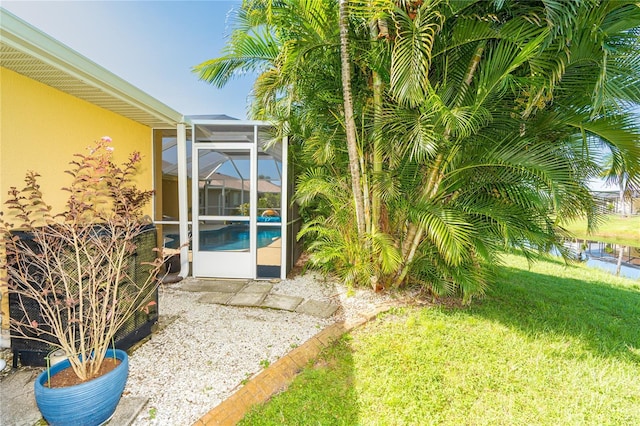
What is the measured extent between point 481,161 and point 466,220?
83 centimetres

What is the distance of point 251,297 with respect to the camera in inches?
182

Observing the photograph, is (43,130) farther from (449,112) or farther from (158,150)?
(449,112)

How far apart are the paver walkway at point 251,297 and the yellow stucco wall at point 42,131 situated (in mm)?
2370

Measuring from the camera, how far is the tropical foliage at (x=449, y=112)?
121 inches

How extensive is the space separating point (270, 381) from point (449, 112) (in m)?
3.40

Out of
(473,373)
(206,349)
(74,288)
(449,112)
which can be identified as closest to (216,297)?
(206,349)

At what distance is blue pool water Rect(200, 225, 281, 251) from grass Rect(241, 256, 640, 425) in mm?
2896

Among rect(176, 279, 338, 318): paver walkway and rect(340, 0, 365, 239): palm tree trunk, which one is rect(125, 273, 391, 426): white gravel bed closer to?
rect(176, 279, 338, 318): paver walkway

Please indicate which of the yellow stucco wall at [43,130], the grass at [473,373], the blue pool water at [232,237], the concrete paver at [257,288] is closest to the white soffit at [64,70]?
the yellow stucco wall at [43,130]

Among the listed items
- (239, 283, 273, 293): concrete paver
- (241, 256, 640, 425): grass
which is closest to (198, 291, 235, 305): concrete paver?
(239, 283, 273, 293): concrete paver

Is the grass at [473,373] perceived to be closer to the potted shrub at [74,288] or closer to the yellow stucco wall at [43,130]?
the potted shrub at [74,288]

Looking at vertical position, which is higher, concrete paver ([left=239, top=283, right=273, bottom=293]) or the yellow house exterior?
the yellow house exterior

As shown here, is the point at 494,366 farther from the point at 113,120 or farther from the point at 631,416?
the point at 113,120

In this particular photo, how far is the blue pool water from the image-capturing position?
5621mm
